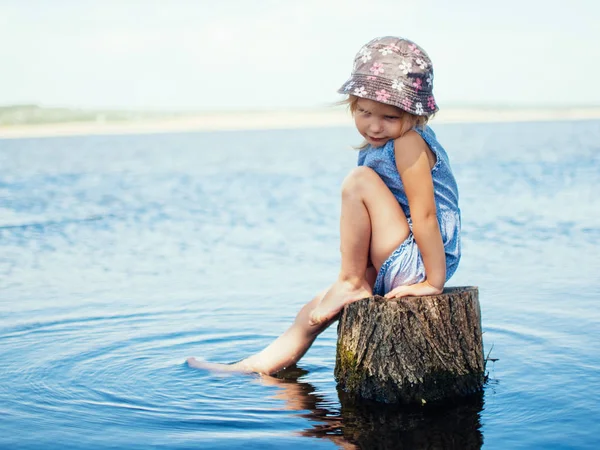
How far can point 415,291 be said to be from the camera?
4.75m

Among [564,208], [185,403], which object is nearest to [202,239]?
[564,208]

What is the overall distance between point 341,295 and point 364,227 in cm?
41

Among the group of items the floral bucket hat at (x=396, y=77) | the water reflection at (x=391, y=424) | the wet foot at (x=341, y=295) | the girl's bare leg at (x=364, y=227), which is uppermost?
the floral bucket hat at (x=396, y=77)

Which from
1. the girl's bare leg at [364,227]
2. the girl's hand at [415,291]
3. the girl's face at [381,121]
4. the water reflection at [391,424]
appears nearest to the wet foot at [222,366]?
the water reflection at [391,424]

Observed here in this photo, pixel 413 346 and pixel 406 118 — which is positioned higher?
pixel 406 118

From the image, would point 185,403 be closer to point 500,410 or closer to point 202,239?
point 500,410

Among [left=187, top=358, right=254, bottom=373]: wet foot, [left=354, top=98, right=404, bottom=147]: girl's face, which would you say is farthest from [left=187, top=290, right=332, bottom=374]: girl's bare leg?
[left=354, top=98, right=404, bottom=147]: girl's face

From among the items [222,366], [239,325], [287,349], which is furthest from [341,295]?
[239,325]

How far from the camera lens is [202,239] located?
11352 mm

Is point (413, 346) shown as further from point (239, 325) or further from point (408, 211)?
point (239, 325)

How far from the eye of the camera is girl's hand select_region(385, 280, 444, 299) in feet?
15.6

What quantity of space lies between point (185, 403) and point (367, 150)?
1.69m

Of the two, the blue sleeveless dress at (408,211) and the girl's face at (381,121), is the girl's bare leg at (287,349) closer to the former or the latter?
the blue sleeveless dress at (408,211)

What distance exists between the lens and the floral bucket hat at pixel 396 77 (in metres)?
4.66
